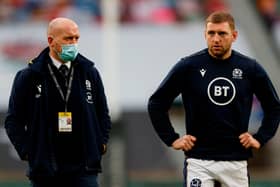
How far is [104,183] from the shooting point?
1535cm

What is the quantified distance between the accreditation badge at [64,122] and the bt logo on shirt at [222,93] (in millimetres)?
1120

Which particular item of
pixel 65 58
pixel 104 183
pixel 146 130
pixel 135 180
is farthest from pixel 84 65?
pixel 146 130

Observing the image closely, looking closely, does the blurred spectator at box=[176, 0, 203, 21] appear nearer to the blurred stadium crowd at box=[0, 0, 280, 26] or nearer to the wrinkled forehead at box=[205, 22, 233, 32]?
the blurred stadium crowd at box=[0, 0, 280, 26]

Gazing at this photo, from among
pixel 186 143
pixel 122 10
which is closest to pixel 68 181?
pixel 186 143

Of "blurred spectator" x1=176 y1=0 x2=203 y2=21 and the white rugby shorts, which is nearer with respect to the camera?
the white rugby shorts

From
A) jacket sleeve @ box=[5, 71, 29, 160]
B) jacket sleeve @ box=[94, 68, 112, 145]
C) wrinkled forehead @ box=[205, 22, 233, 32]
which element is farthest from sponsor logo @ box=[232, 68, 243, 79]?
jacket sleeve @ box=[5, 71, 29, 160]

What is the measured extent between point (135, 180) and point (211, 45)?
8.15m

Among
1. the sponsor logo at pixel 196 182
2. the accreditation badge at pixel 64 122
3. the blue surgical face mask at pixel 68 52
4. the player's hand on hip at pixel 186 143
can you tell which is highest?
the blue surgical face mask at pixel 68 52

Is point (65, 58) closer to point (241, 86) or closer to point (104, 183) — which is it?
point (241, 86)

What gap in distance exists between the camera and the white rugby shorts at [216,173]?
853 centimetres

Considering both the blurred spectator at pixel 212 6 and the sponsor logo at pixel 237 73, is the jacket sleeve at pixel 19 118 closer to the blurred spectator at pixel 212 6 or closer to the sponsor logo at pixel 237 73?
the sponsor logo at pixel 237 73

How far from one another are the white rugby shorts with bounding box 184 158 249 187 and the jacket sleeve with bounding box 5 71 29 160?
4.32ft

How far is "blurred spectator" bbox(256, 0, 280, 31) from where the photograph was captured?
2019cm

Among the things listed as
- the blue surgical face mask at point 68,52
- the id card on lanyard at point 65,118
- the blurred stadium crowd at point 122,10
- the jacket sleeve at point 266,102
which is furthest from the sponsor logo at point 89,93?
the blurred stadium crowd at point 122,10
